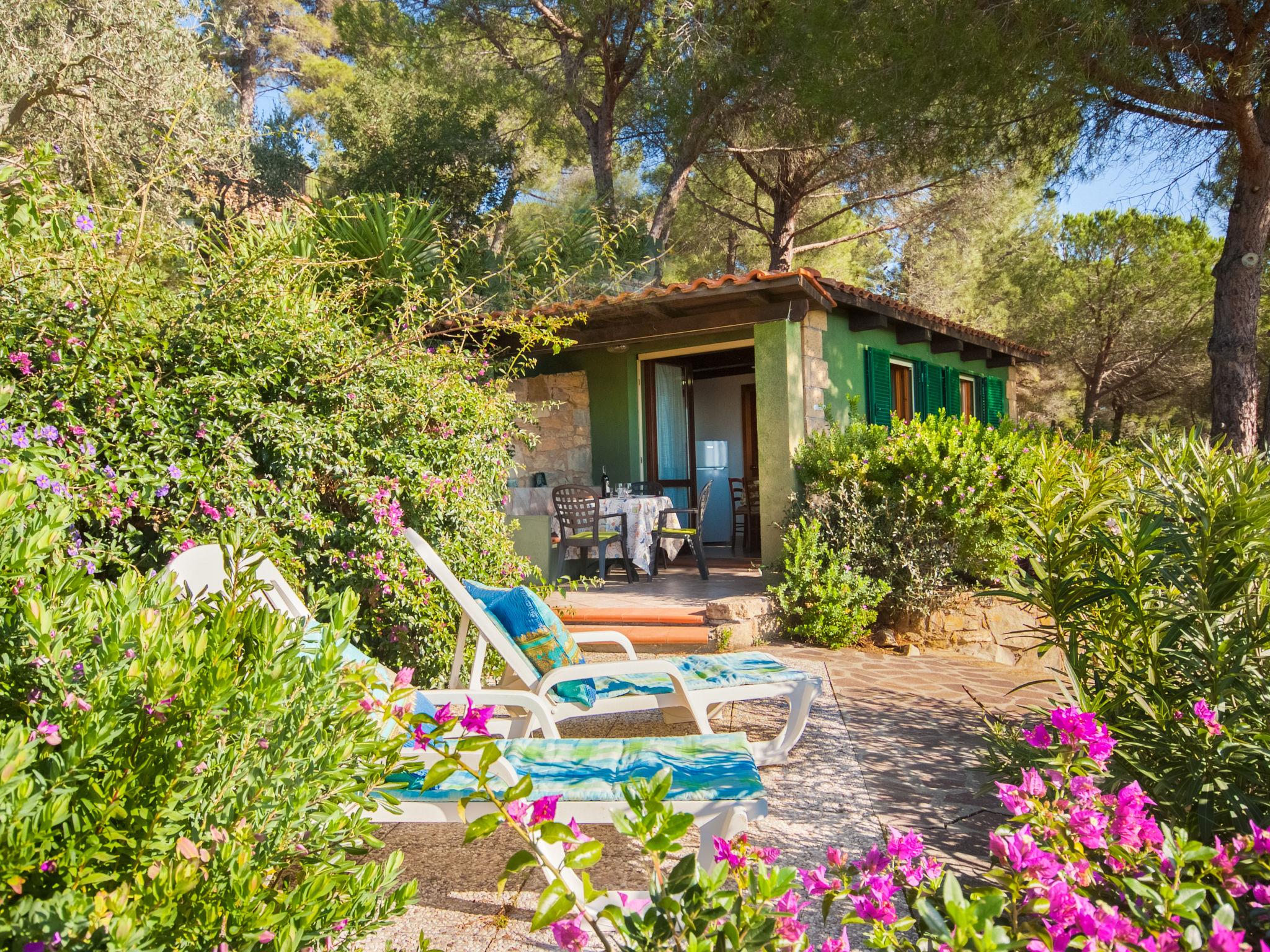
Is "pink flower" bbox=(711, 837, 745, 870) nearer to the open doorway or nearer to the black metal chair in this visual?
the black metal chair

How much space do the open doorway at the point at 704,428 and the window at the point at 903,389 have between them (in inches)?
69.3

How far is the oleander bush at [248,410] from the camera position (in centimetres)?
300

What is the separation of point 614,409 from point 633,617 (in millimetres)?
4143

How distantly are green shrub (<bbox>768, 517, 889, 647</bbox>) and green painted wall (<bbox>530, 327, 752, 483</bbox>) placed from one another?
3692 millimetres

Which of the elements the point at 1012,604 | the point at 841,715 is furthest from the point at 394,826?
the point at 1012,604

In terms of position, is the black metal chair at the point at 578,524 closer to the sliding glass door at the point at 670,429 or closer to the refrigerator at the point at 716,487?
the sliding glass door at the point at 670,429

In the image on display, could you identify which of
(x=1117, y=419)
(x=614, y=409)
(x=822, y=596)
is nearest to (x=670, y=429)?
(x=614, y=409)

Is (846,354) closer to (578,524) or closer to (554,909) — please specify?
(578,524)

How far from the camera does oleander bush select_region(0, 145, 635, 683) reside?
300cm


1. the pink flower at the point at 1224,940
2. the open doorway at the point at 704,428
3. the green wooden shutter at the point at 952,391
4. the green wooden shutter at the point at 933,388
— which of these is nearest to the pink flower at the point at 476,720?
the pink flower at the point at 1224,940

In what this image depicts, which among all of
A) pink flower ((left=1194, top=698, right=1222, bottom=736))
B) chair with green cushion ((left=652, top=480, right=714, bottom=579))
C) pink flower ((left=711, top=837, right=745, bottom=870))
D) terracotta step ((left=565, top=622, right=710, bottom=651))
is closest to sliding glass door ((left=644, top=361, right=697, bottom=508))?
chair with green cushion ((left=652, top=480, right=714, bottom=579))

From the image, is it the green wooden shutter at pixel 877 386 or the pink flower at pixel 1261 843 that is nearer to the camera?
the pink flower at pixel 1261 843

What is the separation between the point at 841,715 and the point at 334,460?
2.80 m

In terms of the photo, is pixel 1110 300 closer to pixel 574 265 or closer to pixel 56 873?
pixel 574 265
